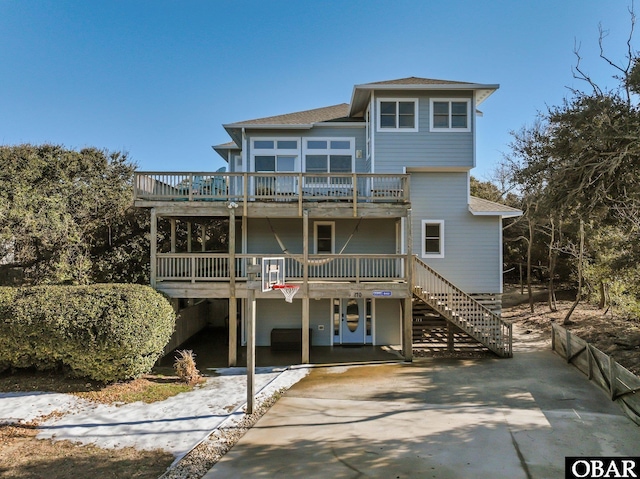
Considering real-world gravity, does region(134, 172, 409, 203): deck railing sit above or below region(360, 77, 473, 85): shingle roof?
below

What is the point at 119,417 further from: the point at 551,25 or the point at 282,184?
the point at 551,25

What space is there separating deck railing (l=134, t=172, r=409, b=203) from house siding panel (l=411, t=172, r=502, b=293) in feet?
5.58

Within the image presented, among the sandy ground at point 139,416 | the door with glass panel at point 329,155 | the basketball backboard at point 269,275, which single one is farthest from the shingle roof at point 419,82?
the sandy ground at point 139,416

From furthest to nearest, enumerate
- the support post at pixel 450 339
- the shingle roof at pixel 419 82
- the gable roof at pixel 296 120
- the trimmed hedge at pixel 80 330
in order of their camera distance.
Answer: the gable roof at pixel 296 120 < the shingle roof at pixel 419 82 < the support post at pixel 450 339 < the trimmed hedge at pixel 80 330

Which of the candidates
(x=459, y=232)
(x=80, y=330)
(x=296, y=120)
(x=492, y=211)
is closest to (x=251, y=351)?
(x=80, y=330)

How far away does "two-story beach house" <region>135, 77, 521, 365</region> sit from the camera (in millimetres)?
11008

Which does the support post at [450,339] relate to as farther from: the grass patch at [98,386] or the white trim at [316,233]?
the grass patch at [98,386]

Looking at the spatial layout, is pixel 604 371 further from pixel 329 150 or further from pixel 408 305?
pixel 329 150

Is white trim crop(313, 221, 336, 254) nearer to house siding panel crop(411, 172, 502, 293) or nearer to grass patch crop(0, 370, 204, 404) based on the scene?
house siding panel crop(411, 172, 502, 293)

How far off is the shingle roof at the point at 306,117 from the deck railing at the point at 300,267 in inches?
203

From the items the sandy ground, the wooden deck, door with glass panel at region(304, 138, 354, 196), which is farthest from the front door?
door with glass panel at region(304, 138, 354, 196)

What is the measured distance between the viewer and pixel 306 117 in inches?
572

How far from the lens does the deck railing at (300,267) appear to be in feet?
35.9

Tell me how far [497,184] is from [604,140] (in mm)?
18038
